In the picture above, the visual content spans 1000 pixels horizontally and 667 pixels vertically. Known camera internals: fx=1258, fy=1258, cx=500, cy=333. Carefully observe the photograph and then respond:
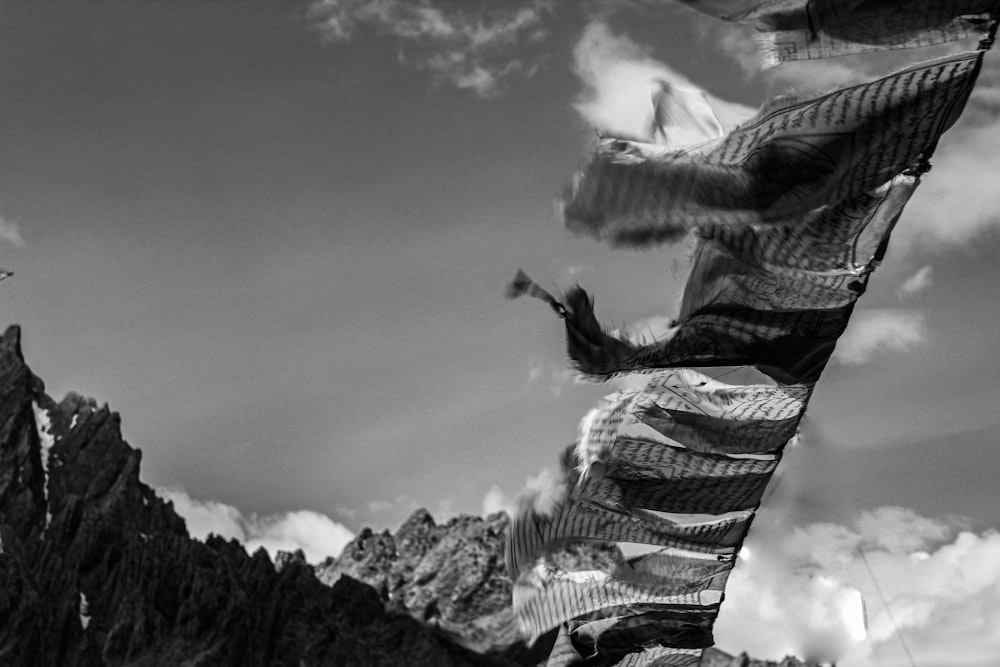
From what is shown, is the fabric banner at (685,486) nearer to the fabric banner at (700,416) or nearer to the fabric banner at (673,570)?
the fabric banner at (700,416)

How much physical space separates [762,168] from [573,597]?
4.29 m

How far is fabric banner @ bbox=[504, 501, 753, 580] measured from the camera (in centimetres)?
1020

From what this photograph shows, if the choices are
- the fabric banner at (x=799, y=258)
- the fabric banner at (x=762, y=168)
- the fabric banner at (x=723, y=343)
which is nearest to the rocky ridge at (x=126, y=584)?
the fabric banner at (x=723, y=343)

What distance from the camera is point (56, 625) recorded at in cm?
15038

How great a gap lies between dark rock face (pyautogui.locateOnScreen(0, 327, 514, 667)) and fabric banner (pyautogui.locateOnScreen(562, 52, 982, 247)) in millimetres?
148247

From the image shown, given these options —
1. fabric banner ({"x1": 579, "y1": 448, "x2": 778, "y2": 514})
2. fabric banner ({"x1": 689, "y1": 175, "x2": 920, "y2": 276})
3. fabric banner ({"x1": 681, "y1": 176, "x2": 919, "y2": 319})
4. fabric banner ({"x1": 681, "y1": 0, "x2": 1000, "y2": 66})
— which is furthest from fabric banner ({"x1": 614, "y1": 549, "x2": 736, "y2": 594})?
fabric banner ({"x1": 681, "y1": 0, "x2": 1000, "y2": 66})

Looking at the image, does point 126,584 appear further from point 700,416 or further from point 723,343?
point 723,343

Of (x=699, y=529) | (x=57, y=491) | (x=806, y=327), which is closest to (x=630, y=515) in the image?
(x=699, y=529)

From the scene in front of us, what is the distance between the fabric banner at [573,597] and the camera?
1047 centimetres

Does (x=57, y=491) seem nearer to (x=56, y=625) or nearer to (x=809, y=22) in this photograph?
(x=56, y=625)

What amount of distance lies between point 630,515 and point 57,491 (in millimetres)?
183337

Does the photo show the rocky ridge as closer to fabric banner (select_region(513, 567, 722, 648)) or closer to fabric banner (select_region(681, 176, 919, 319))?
fabric banner (select_region(513, 567, 722, 648))

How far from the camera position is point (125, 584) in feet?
537

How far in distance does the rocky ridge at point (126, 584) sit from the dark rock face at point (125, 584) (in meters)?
0.19
